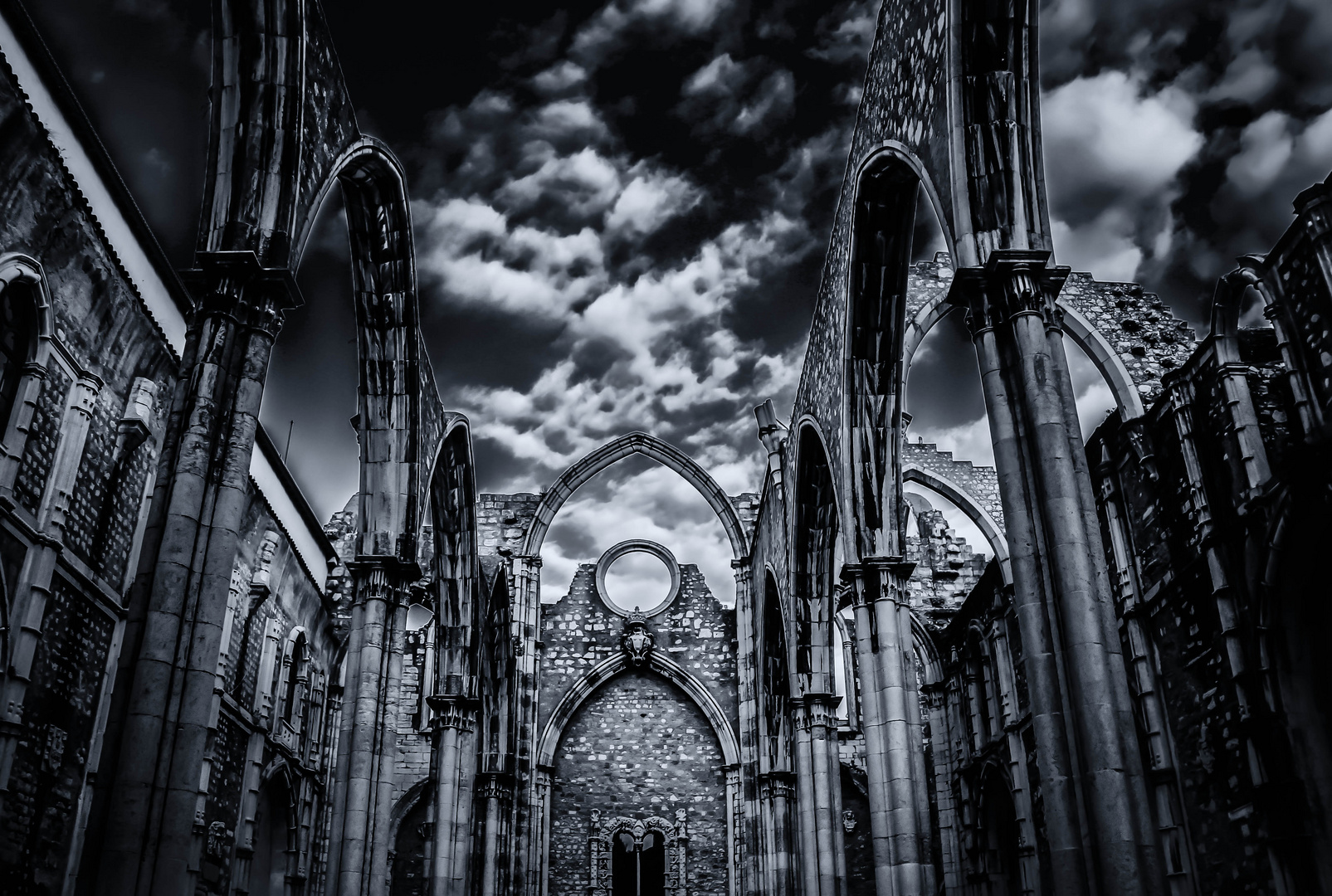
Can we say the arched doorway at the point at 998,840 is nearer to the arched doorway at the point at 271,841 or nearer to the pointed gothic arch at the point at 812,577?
the pointed gothic arch at the point at 812,577

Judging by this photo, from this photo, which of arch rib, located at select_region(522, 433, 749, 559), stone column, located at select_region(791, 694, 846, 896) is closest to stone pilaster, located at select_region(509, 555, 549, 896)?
arch rib, located at select_region(522, 433, 749, 559)

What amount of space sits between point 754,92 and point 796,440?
22.7 ft

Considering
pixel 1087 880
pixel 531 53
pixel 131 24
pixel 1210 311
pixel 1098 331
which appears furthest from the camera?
pixel 531 53

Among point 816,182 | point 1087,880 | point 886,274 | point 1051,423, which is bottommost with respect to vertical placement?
point 1087,880

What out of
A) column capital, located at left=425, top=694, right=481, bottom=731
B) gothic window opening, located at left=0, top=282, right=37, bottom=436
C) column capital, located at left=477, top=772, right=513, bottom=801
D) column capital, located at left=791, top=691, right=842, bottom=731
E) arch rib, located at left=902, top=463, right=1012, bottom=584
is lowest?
column capital, located at left=477, top=772, right=513, bottom=801

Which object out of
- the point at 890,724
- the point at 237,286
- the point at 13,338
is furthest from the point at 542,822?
the point at 237,286

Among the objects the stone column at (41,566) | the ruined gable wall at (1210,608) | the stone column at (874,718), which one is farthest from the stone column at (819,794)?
Answer: the stone column at (41,566)

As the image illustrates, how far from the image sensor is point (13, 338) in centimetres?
988

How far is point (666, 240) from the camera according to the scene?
2130 cm

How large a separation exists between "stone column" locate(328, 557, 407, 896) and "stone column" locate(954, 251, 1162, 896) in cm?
734

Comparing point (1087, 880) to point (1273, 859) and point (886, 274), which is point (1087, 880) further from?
point (886, 274)

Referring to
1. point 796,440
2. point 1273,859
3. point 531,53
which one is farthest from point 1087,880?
point 531,53

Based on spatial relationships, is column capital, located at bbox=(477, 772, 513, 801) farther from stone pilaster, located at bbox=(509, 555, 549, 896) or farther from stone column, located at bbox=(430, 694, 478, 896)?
stone column, located at bbox=(430, 694, 478, 896)

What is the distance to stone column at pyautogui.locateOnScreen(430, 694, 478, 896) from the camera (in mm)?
14844
